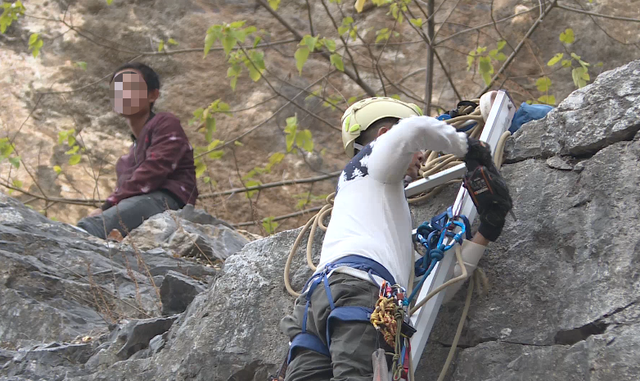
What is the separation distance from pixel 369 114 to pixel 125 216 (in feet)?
10.2

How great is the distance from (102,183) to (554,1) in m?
4.83

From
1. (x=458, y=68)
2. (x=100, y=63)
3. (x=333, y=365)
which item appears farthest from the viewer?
(x=100, y=63)

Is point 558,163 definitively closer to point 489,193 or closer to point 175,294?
point 489,193

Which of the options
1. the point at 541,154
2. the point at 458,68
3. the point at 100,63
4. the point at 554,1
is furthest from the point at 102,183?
the point at 541,154

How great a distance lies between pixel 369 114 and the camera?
340 centimetres

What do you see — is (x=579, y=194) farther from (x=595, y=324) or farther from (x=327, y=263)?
(x=327, y=263)

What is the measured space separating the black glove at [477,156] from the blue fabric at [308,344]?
0.72m

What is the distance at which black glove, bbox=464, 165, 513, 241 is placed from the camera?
112 inches

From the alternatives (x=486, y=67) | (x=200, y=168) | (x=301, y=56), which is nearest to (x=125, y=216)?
(x=200, y=168)

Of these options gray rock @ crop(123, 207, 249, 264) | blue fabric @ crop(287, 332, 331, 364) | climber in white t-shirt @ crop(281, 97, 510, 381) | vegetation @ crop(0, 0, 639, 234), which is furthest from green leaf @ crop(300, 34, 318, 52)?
blue fabric @ crop(287, 332, 331, 364)

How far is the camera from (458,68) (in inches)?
344

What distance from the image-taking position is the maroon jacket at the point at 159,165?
20.6 feet

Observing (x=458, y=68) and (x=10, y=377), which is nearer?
(x=10, y=377)

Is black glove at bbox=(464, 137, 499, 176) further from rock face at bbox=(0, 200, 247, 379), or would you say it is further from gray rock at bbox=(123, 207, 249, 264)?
gray rock at bbox=(123, 207, 249, 264)
